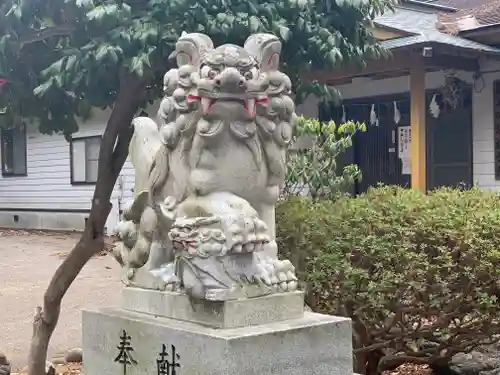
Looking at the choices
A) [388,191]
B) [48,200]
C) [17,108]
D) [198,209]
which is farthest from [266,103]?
→ [48,200]

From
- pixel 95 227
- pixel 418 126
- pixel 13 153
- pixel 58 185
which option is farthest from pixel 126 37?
pixel 13 153

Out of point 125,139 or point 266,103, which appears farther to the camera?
point 125,139

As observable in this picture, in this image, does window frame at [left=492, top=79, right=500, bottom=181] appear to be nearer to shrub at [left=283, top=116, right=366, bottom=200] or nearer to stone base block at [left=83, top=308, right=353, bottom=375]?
shrub at [left=283, top=116, right=366, bottom=200]

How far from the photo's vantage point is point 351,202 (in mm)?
5930

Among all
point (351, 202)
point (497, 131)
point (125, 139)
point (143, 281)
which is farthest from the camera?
point (497, 131)

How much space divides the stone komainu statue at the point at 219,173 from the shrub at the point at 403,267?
1.39 meters

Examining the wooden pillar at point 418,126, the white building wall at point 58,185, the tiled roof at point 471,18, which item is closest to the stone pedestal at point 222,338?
the wooden pillar at point 418,126

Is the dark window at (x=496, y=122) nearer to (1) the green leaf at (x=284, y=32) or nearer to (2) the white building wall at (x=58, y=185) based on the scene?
(2) the white building wall at (x=58, y=185)

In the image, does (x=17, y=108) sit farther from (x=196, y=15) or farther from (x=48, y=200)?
(x=48, y=200)

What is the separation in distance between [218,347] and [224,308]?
23 cm

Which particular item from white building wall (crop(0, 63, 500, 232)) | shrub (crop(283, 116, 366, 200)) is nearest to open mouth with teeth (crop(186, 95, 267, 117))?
shrub (crop(283, 116, 366, 200))

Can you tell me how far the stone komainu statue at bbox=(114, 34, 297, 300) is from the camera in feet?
12.7

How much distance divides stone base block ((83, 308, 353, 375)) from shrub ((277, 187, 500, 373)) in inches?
48.9

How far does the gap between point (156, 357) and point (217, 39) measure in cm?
225
